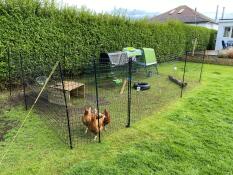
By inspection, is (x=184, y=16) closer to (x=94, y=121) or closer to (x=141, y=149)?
(x=94, y=121)

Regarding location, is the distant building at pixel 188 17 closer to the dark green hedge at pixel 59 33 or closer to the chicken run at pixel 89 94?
the dark green hedge at pixel 59 33

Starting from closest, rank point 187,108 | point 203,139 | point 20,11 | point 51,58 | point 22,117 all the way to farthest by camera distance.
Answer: point 203,139 → point 22,117 → point 187,108 → point 20,11 → point 51,58

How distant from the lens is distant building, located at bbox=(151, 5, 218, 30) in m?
27.3

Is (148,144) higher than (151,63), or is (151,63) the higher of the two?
(151,63)

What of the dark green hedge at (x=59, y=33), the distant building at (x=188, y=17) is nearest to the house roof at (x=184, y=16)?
the distant building at (x=188, y=17)

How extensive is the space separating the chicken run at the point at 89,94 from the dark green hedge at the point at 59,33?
0.19m

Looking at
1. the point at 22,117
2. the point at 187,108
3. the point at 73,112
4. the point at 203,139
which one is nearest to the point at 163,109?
the point at 187,108

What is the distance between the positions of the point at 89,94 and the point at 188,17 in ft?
90.6

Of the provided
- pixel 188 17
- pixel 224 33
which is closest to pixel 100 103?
pixel 224 33

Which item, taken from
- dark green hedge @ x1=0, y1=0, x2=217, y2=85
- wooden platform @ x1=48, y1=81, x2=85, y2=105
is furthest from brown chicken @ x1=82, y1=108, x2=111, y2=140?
dark green hedge @ x1=0, y1=0, x2=217, y2=85

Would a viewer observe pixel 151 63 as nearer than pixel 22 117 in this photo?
No

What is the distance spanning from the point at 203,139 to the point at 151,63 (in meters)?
4.95

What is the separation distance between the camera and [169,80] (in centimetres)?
803

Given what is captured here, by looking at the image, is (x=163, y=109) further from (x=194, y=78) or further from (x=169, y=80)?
(x=194, y=78)
